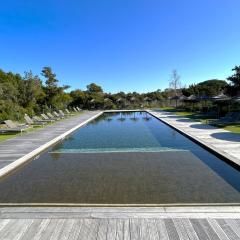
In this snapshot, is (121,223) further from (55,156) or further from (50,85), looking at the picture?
(50,85)

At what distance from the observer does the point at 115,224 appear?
391 cm

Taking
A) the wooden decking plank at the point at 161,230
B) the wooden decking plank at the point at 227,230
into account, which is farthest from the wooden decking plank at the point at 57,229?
the wooden decking plank at the point at 227,230

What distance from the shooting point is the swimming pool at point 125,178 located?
17.4 ft

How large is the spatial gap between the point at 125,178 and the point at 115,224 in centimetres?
261

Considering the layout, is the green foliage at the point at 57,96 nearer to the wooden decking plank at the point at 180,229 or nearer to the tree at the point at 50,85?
the tree at the point at 50,85

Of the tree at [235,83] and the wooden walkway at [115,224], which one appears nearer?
the wooden walkway at [115,224]

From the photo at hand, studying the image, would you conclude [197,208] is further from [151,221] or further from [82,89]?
[82,89]

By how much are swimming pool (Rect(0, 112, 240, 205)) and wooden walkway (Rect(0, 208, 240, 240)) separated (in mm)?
770

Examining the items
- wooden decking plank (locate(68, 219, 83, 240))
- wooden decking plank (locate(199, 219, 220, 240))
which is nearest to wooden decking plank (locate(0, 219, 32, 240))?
wooden decking plank (locate(68, 219, 83, 240))

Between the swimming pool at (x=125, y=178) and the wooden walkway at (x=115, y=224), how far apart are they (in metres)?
0.77

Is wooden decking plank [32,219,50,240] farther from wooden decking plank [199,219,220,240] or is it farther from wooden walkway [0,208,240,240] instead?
wooden decking plank [199,219,220,240]

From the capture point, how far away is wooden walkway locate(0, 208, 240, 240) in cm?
359

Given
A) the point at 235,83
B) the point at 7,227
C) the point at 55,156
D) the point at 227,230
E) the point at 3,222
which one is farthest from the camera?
the point at 235,83

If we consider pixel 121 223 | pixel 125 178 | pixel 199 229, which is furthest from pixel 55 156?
pixel 199 229
